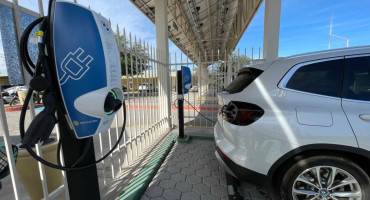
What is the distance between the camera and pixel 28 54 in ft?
3.22

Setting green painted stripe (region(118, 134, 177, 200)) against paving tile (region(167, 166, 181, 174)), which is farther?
paving tile (region(167, 166, 181, 174))

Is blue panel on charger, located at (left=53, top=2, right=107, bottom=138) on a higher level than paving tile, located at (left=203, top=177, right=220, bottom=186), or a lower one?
higher

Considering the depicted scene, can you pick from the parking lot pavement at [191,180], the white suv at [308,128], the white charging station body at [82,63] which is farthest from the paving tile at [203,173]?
the white charging station body at [82,63]

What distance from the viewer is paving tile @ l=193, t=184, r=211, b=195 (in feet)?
7.20

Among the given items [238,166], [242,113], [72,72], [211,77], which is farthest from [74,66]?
[211,77]

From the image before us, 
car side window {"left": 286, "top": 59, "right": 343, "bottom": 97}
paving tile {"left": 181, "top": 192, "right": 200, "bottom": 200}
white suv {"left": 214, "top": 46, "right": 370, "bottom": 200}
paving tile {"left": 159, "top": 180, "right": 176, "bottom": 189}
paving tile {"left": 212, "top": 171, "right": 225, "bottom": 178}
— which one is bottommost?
paving tile {"left": 181, "top": 192, "right": 200, "bottom": 200}

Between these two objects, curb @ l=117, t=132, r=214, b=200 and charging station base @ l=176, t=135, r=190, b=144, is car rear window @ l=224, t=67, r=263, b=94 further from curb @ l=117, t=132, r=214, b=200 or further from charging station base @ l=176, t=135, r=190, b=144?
charging station base @ l=176, t=135, r=190, b=144

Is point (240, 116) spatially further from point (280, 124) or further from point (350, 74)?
point (350, 74)

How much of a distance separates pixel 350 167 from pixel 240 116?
3.60 feet

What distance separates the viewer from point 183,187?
230 centimetres

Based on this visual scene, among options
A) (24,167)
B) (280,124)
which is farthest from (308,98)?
(24,167)

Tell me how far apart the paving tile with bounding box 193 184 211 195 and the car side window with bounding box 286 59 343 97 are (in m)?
1.61

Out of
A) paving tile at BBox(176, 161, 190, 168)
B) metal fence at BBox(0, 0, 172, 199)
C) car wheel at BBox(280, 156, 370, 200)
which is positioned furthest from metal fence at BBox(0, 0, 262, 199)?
car wheel at BBox(280, 156, 370, 200)

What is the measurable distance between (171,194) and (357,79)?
2420 mm
